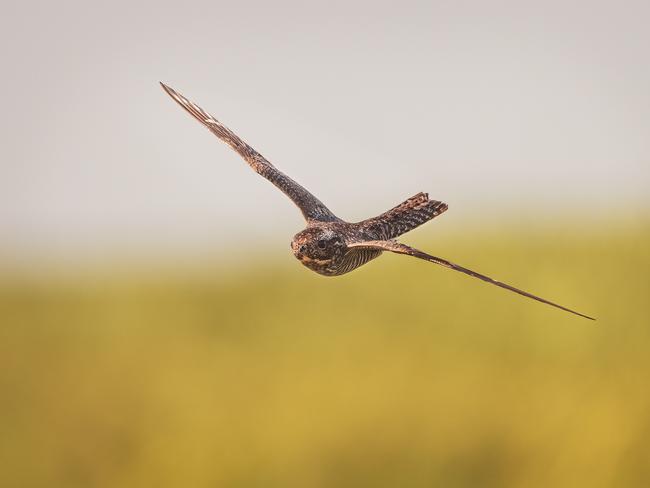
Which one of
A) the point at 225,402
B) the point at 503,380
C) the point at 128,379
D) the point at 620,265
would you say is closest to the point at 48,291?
the point at 128,379

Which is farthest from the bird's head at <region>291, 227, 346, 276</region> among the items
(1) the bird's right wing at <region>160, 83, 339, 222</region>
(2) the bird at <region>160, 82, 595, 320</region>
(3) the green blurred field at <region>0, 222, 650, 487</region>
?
(3) the green blurred field at <region>0, 222, 650, 487</region>

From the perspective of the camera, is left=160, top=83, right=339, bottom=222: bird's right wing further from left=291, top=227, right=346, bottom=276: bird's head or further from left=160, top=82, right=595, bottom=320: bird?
left=291, top=227, right=346, bottom=276: bird's head

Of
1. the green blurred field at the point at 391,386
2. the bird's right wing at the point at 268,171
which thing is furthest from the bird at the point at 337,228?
the green blurred field at the point at 391,386

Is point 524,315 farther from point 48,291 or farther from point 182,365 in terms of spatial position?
point 48,291

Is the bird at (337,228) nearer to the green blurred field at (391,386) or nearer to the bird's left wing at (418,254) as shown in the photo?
the bird's left wing at (418,254)

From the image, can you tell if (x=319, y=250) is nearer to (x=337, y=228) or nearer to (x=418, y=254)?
(x=337, y=228)

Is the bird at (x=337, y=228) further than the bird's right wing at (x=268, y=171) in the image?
No
